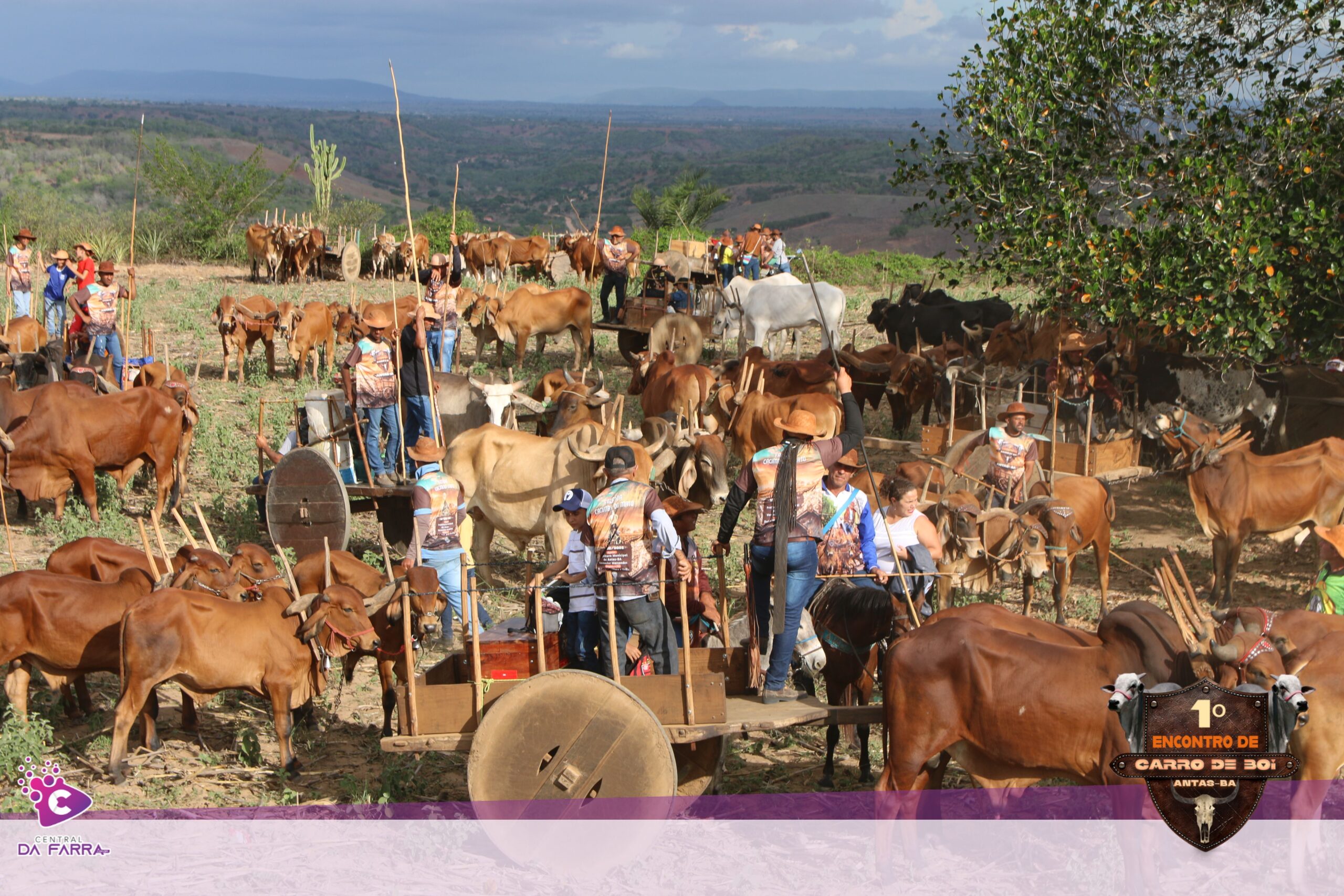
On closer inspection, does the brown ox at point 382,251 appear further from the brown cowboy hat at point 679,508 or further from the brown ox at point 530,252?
the brown cowboy hat at point 679,508

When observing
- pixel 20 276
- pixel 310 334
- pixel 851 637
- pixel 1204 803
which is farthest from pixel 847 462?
pixel 20 276

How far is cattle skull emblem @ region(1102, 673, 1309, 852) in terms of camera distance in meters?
5.79

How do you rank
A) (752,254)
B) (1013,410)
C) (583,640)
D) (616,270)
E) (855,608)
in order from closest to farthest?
(583,640) < (855,608) < (1013,410) < (616,270) < (752,254)

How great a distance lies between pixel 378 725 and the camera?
9016mm

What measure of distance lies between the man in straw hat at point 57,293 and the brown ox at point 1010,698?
52.4 feet

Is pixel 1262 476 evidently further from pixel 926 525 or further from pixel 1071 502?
pixel 926 525

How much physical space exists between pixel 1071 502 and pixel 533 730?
622 cm

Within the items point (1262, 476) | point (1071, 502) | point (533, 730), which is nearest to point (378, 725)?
point (533, 730)

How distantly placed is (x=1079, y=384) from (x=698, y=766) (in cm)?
Result: 920

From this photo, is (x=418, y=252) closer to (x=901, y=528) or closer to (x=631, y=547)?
(x=901, y=528)

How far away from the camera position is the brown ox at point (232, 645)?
766 cm

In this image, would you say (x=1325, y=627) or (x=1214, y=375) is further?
(x=1214, y=375)

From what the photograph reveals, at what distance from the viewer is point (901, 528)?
357 inches

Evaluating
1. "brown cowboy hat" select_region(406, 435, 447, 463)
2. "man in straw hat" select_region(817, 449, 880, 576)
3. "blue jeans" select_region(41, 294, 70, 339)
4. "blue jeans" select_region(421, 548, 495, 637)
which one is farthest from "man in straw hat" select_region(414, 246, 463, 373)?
"man in straw hat" select_region(817, 449, 880, 576)
